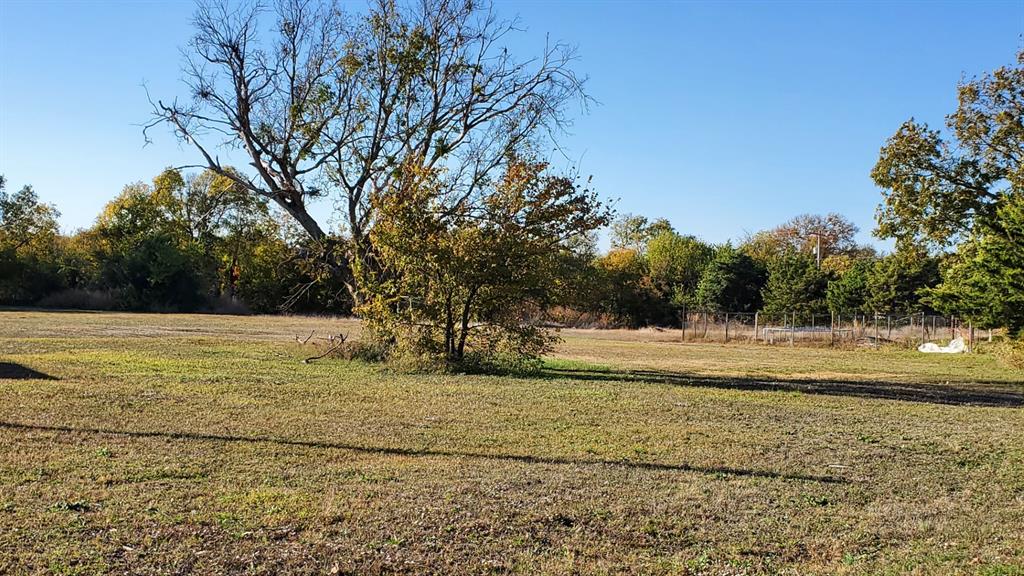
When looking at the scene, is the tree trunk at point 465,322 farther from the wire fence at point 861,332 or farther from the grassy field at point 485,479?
the wire fence at point 861,332

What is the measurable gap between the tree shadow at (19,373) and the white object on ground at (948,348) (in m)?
37.7

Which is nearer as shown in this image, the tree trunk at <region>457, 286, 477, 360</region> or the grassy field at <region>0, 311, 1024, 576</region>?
the grassy field at <region>0, 311, 1024, 576</region>

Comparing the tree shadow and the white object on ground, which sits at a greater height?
the white object on ground

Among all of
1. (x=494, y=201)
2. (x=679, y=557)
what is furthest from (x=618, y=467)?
(x=494, y=201)

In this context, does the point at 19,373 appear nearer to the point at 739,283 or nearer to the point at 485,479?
the point at 485,479

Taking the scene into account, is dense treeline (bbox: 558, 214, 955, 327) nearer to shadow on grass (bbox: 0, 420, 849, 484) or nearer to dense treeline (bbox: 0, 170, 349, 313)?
dense treeline (bbox: 0, 170, 349, 313)

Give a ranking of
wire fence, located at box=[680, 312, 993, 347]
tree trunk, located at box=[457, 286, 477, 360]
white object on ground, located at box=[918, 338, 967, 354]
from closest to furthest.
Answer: tree trunk, located at box=[457, 286, 477, 360]
white object on ground, located at box=[918, 338, 967, 354]
wire fence, located at box=[680, 312, 993, 347]

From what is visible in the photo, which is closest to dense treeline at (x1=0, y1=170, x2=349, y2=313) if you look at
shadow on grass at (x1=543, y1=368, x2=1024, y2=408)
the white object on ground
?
the white object on ground

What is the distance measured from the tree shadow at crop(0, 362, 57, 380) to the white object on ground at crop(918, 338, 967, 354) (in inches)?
1486

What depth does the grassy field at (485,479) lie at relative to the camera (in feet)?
20.0

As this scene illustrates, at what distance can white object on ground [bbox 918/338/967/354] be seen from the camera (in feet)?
135

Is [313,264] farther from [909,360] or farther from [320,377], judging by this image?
[909,360]

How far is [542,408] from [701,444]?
156 inches

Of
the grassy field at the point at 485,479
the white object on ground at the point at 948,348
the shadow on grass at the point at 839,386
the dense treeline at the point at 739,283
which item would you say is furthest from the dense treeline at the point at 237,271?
the grassy field at the point at 485,479
